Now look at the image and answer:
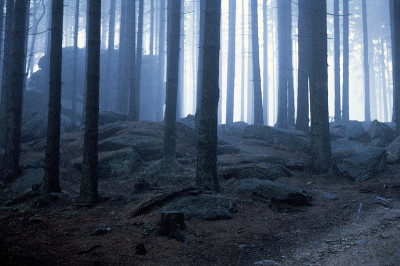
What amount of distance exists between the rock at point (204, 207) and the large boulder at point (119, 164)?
6.17m

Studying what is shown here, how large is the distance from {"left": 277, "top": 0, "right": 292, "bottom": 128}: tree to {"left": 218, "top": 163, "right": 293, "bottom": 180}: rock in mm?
11833

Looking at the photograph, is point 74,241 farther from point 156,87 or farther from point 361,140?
point 156,87

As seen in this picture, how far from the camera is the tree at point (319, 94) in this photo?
11.7 metres

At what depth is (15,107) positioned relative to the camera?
11.9 metres

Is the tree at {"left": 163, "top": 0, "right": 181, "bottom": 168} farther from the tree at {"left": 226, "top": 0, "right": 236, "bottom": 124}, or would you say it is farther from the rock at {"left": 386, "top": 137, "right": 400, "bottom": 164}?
the tree at {"left": 226, "top": 0, "right": 236, "bottom": 124}

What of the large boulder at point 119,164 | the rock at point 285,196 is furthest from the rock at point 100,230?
the large boulder at point 119,164

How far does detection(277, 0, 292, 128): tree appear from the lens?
2270 centimetres

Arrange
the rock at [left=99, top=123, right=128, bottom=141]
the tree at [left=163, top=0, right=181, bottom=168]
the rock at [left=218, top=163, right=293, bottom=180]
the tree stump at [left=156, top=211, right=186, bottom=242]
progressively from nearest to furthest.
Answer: the tree stump at [left=156, top=211, right=186, bottom=242] → the rock at [left=218, top=163, right=293, bottom=180] → the tree at [left=163, top=0, right=181, bottom=168] → the rock at [left=99, top=123, right=128, bottom=141]

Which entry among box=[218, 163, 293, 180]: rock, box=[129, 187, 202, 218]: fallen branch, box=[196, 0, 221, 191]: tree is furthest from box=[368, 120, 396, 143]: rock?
box=[129, 187, 202, 218]: fallen branch

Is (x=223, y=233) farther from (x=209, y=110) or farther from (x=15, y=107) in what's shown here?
(x=15, y=107)

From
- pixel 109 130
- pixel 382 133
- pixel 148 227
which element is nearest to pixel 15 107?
pixel 109 130

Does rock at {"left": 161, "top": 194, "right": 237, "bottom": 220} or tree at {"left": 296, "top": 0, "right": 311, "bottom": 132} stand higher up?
tree at {"left": 296, "top": 0, "right": 311, "bottom": 132}

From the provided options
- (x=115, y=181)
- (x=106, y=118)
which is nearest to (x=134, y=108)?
(x=106, y=118)

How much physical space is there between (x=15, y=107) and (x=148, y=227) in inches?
363
